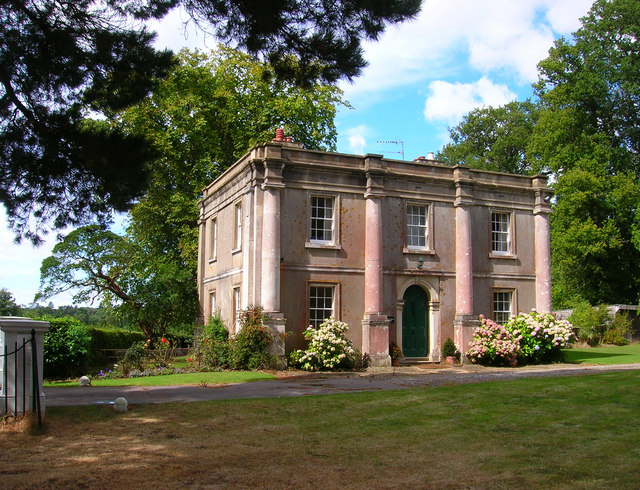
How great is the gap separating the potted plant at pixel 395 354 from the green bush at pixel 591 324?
47.2ft

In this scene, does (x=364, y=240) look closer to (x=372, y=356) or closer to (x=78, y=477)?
(x=372, y=356)

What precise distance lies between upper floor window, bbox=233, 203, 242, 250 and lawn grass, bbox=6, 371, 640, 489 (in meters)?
10.9

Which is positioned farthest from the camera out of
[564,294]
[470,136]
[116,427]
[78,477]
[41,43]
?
[470,136]

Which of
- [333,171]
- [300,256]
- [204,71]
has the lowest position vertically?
[300,256]

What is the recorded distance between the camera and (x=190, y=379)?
16.2m

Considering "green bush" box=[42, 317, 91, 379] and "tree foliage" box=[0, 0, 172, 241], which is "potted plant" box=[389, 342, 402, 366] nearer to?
"green bush" box=[42, 317, 91, 379]

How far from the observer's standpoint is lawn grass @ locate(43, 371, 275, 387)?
15.3 m

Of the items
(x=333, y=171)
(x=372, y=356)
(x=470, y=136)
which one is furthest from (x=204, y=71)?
(x=470, y=136)

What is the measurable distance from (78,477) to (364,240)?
15575 mm

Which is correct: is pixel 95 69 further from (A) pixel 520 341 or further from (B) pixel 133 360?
(A) pixel 520 341

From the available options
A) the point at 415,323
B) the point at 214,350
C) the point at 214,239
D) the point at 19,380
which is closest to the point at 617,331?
the point at 415,323

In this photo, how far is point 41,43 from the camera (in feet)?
34.9

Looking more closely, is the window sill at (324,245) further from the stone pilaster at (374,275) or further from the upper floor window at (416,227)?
the upper floor window at (416,227)

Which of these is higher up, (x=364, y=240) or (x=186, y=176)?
(x=186, y=176)
